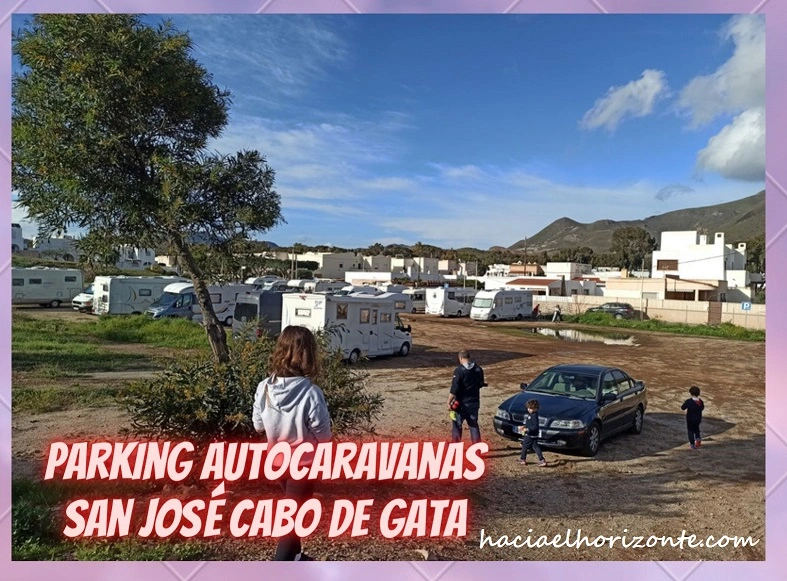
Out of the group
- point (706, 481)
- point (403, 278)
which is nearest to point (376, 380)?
point (706, 481)

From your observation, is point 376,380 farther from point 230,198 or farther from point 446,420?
point 230,198

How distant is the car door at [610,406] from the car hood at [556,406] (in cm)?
22

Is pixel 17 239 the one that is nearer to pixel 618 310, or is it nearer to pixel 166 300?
pixel 166 300

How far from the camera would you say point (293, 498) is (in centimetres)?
322

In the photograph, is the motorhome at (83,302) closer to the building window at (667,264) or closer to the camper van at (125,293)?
the camper van at (125,293)

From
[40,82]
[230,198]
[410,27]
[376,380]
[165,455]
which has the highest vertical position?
[410,27]

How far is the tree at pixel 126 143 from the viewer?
3.89m

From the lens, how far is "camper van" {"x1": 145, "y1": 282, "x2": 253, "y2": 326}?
18812 millimetres

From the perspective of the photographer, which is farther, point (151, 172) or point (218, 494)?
point (151, 172)

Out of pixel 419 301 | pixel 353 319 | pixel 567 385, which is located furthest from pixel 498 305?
pixel 567 385

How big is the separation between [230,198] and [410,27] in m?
2.09

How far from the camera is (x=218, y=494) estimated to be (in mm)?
3646

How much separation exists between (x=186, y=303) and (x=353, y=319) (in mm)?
8972

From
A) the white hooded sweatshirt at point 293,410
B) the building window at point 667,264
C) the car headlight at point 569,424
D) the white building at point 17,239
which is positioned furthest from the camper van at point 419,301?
the white hooded sweatshirt at point 293,410
